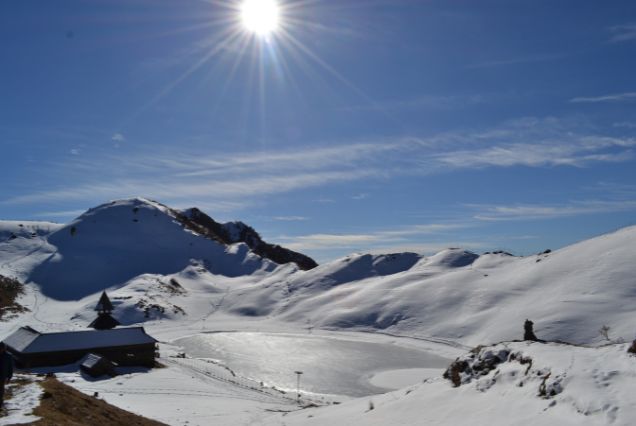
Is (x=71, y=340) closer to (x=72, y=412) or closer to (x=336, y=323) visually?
(x=72, y=412)

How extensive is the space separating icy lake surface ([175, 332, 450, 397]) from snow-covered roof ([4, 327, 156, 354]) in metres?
12.2

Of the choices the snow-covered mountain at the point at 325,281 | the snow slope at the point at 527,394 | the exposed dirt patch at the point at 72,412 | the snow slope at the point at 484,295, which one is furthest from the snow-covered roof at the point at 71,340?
the snow slope at the point at 484,295

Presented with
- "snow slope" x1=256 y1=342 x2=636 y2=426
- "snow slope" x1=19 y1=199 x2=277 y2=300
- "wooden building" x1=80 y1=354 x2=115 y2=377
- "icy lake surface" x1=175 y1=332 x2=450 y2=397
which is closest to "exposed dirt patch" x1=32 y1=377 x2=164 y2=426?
"snow slope" x1=256 y1=342 x2=636 y2=426

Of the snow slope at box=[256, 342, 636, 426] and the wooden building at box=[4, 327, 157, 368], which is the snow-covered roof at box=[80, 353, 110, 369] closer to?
the wooden building at box=[4, 327, 157, 368]

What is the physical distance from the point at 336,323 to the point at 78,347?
5344cm

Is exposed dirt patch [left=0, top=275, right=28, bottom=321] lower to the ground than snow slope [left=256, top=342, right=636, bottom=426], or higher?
higher

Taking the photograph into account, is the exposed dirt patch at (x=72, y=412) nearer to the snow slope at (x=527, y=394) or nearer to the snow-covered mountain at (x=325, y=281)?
the snow slope at (x=527, y=394)

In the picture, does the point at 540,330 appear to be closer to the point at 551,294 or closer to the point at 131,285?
the point at 551,294

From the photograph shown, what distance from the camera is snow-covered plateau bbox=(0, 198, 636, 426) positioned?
15305mm

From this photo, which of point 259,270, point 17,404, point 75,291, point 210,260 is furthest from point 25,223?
point 17,404

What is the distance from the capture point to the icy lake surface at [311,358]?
4928cm

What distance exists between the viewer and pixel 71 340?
45.5 metres

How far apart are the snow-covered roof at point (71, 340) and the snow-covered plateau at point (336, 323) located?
10.2 ft

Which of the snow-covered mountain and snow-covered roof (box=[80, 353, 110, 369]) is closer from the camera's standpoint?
snow-covered roof (box=[80, 353, 110, 369])
